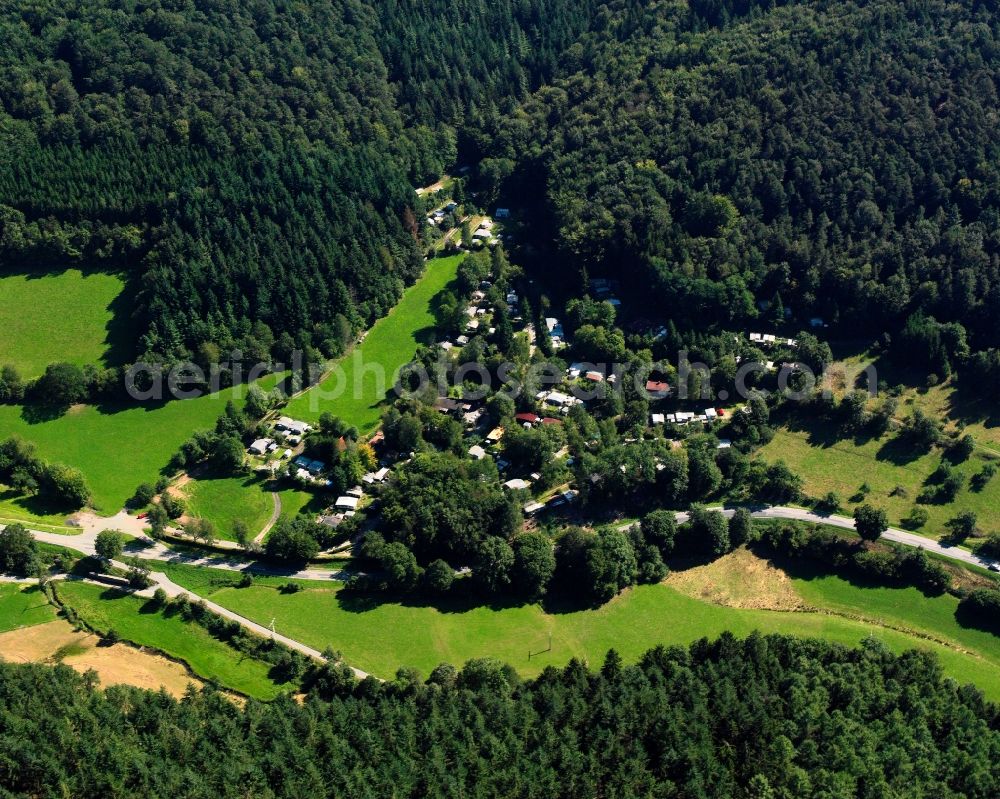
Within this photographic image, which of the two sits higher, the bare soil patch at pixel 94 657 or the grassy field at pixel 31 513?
the grassy field at pixel 31 513

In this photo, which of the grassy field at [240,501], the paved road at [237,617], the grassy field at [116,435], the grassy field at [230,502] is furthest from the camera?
the grassy field at [116,435]

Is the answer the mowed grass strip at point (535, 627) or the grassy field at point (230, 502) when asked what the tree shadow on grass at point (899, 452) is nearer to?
the mowed grass strip at point (535, 627)

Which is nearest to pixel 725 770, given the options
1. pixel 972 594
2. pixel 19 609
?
pixel 972 594

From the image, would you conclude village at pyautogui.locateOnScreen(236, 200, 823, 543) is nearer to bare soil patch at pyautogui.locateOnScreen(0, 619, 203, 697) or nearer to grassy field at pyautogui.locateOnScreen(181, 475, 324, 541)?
grassy field at pyautogui.locateOnScreen(181, 475, 324, 541)

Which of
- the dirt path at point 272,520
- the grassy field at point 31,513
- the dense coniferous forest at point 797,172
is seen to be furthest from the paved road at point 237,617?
the dense coniferous forest at point 797,172

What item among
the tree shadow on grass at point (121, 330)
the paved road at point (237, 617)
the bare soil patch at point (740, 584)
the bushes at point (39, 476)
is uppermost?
the tree shadow on grass at point (121, 330)

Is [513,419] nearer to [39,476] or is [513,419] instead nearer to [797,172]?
[39,476]

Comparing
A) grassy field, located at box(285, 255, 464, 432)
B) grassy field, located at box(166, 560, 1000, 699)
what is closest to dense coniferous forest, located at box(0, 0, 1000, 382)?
grassy field, located at box(285, 255, 464, 432)

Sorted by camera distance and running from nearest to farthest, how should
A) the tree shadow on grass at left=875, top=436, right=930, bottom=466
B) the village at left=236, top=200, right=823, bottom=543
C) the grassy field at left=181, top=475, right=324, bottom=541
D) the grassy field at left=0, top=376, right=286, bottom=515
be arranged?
the grassy field at left=181, top=475, right=324, bottom=541, the village at left=236, top=200, right=823, bottom=543, the grassy field at left=0, top=376, right=286, bottom=515, the tree shadow on grass at left=875, top=436, right=930, bottom=466
